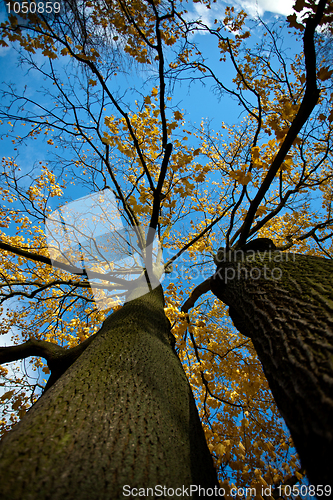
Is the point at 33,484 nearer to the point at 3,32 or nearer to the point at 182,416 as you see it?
the point at 182,416

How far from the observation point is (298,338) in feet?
3.23

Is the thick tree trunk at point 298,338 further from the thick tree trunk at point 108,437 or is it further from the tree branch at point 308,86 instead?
the tree branch at point 308,86

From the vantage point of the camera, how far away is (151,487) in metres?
0.68

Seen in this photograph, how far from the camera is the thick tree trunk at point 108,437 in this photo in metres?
0.61

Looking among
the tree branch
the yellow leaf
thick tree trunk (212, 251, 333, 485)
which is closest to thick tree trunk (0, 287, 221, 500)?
thick tree trunk (212, 251, 333, 485)

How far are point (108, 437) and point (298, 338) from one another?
3.07 ft

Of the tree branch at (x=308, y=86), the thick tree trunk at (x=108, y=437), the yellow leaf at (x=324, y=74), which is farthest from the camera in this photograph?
the yellow leaf at (x=324, y=74)

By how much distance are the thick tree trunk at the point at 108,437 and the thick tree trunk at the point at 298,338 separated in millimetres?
496

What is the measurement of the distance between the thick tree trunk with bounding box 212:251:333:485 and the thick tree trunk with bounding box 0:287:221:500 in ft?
1.63

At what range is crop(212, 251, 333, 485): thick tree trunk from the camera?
2.33 feet

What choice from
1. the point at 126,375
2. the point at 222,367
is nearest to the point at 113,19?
the point at 126,375

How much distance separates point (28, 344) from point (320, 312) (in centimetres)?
287

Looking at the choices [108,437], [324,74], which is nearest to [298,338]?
[108,437]

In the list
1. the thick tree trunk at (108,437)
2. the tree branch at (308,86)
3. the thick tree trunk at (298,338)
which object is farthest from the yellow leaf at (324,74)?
the thick tree trunk at (108,437)
